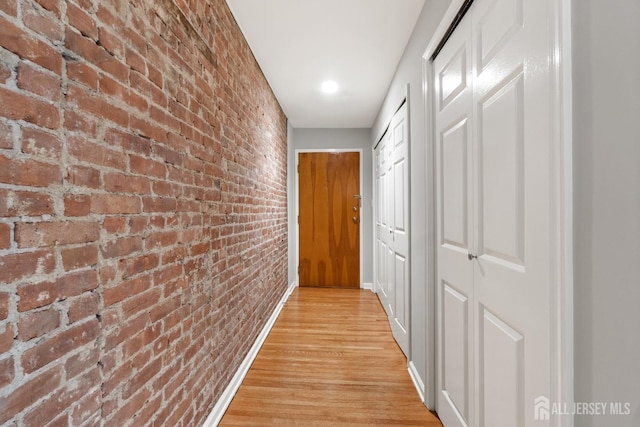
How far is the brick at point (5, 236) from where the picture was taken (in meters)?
0.61

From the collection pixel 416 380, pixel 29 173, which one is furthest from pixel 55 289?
pixel 416 380

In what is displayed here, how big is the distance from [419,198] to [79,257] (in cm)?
171

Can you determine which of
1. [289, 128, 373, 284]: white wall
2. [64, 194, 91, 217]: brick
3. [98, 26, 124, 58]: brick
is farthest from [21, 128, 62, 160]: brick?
[289, 128, 373, 284]: white wall

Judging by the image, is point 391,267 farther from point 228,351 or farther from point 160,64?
point 160,64

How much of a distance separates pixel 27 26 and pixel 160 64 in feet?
1.74

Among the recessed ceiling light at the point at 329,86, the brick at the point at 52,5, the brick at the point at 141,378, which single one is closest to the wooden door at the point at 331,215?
the recessed ceiling light at the point at 329,86

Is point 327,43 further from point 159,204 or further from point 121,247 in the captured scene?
point 121,247

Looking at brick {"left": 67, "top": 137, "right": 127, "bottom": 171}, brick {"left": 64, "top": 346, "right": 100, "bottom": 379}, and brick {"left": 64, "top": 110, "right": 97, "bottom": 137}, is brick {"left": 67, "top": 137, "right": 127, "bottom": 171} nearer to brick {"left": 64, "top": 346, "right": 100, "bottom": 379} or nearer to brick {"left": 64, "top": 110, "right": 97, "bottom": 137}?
brick {"left": 64, "top": 110, "right": 97, "bottom": 137}

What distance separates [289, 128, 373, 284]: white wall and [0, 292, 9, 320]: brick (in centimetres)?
387

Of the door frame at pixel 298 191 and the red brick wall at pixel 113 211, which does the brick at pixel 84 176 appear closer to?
the red brick wall at pixel 113 211

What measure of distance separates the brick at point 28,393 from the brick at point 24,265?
0.76 feet

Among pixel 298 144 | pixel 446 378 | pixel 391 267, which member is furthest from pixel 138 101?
pixel 298 144

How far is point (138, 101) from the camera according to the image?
3.39 feet

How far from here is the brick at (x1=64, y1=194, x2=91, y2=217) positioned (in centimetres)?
76
